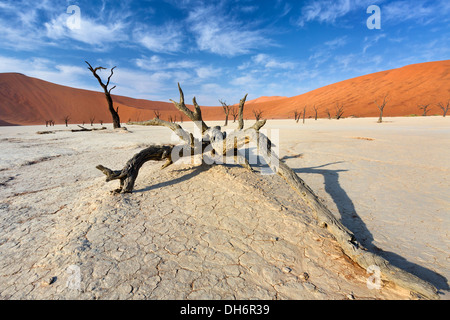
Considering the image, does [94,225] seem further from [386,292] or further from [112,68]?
[112,68]

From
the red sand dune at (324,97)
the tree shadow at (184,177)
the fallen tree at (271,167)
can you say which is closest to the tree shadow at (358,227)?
the fallen tree at (271,167)

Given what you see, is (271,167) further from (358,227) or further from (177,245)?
(177,245)

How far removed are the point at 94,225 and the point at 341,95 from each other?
61873 mm

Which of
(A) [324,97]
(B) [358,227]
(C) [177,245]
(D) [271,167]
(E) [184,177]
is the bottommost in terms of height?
(B) [358,227]

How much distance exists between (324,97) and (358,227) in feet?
208

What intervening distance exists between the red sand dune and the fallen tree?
44598 mm

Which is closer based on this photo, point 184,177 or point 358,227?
point 358,227

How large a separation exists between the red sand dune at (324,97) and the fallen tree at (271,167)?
146ft

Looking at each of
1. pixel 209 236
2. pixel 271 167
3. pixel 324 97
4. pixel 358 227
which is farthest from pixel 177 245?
pixel 324 97

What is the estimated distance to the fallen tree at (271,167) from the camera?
64.3 inches

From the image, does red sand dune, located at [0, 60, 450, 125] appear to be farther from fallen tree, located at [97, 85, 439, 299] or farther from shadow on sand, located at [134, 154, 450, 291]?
fallen tree, located at [97, 85, 439, 299]

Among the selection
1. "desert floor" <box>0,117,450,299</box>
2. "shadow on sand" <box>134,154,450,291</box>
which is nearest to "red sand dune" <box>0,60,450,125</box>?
"shadow on sand" <box>134,154,450,291</box>

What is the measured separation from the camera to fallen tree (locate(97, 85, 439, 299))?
1633 mm

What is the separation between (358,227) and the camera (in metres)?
2.74
